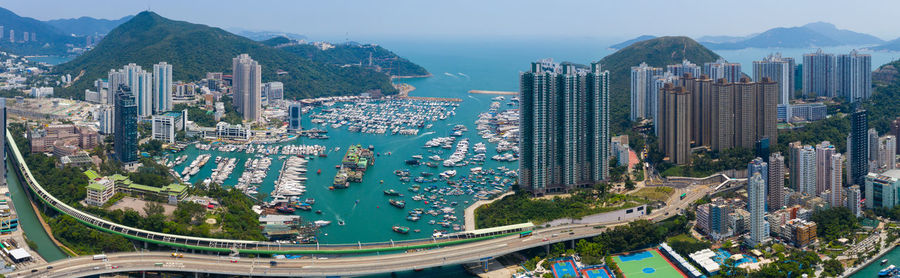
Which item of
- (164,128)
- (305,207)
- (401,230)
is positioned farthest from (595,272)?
(164,128)

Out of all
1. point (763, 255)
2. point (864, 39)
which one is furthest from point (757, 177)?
point (864, 39)

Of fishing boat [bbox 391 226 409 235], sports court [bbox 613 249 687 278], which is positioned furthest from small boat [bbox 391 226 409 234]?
sports court [bbox 613 249 687 278]

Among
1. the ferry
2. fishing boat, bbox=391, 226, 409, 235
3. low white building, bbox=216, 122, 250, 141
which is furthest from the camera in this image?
low white building, bbox=216, 122, 250, 141

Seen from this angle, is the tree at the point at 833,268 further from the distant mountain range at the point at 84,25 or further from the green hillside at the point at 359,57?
the distant mountain range at the point at 84,25

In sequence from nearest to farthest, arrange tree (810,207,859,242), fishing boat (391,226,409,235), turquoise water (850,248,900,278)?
turquoise water (850,248,900,278), tree (810,207,859,242), fishing boat (391,226,409,235)

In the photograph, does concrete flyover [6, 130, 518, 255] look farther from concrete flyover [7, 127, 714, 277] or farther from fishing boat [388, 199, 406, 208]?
fishing boat [388, 199, 406, 208]

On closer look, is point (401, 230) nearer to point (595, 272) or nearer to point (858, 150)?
point (595, 272)

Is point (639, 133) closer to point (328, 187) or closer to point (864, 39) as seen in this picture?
point (328, 187)
